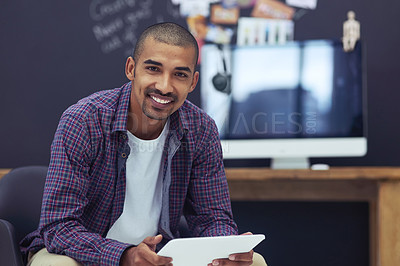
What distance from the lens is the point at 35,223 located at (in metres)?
1.69

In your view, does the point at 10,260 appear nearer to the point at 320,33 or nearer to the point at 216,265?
the point at 216,265

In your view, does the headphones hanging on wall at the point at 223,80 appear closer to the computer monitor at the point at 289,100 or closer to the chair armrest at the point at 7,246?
the computer monitor at the point at 289,100

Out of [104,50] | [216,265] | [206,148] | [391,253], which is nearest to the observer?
[216,265]

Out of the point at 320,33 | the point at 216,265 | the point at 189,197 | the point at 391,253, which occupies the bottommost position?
the point at 391,253

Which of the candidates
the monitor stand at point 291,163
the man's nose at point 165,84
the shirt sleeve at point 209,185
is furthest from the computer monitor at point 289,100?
the man's nose at point 165,84

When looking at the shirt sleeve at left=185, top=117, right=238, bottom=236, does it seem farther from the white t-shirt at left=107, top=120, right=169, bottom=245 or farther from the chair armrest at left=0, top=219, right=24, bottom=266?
the chair armrest at left=0, top=219, right=24, bottom=266

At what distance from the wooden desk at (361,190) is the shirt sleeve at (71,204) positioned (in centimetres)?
97

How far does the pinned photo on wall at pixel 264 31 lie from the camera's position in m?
2.88

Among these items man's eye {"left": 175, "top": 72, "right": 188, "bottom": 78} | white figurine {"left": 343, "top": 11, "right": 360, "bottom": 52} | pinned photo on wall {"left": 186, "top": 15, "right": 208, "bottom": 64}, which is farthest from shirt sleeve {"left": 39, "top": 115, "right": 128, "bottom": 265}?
pinned photo on wall {"left": 186, "top": 15, "right": 208, "bottom": 64}

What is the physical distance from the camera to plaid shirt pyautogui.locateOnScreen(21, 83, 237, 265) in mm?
1417

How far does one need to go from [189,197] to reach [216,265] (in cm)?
37

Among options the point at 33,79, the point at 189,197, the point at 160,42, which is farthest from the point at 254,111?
the point at 33,79

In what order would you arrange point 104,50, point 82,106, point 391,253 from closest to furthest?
1. point 82,106
2. point 391,253
3. point 104,50

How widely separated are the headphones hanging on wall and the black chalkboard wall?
1.33 feet
